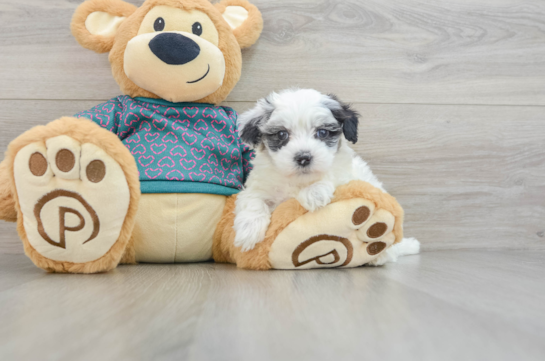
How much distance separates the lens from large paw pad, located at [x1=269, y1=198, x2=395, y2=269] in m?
1.12

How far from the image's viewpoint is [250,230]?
3.89ft

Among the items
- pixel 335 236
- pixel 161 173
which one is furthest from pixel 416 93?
pixel 161 173

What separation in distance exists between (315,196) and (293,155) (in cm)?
14

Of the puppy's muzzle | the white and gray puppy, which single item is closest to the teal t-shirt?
the white and gray puppy

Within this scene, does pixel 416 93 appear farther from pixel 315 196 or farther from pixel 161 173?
pixel 161 173

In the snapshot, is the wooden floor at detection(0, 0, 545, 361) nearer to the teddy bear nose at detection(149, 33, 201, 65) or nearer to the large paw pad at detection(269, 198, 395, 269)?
the large paw pad at detection(269, 198, 395, 269)

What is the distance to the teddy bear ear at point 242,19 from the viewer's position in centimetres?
154

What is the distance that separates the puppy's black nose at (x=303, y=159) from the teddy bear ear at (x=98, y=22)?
85cm

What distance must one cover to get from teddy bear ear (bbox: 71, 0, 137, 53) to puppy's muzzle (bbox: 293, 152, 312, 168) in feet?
2.79

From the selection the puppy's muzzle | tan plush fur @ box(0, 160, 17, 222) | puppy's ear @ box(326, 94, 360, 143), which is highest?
puppy's ear @ box(326, 94, 360, 143)

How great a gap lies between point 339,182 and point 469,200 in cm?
90

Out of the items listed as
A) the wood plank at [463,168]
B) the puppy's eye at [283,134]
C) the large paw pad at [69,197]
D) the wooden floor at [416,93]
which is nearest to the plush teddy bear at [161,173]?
the large paw pad at [69,197]

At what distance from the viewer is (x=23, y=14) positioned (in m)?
1.67

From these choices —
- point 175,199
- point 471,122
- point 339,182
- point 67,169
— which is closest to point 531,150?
point 471,122
